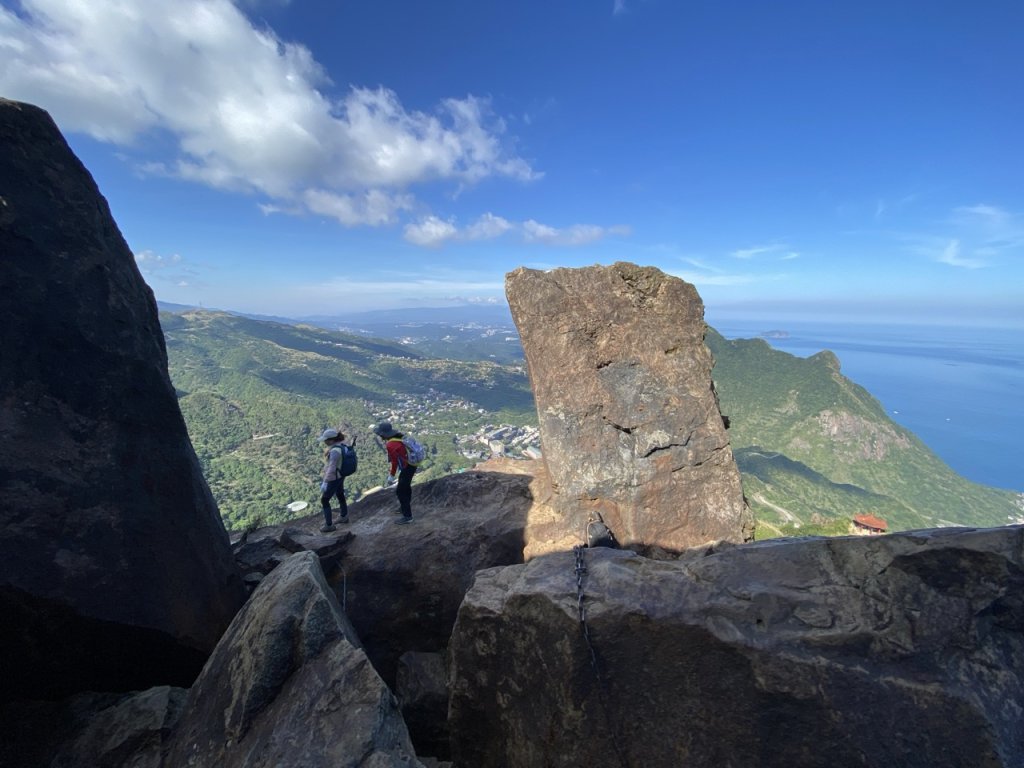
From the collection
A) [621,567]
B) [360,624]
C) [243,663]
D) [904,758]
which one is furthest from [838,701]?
[360,624]

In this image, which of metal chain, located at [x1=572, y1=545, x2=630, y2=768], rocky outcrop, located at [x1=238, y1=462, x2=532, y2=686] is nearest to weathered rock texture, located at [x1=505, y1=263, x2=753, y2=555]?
rocky outcrop, located at [x1=238, y1=462, x2=532, y2=686]

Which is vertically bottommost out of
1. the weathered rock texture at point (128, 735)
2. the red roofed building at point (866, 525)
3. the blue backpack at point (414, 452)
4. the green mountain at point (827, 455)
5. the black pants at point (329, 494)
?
the green mountain at point (827, 455)

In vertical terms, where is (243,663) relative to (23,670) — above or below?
above

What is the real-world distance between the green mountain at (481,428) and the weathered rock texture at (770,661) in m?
40.3

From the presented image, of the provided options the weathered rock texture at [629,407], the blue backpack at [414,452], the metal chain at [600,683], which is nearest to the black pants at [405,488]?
the blue backpack at [414,452]

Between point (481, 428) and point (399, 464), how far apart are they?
339 ft

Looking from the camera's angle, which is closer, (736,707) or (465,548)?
(736,707)

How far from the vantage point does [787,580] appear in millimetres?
5992

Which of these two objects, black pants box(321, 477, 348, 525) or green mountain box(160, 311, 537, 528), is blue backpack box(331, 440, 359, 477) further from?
green mountain box(160, 311, 537, 528)

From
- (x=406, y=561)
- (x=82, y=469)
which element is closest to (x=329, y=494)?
(x=406, y=561)

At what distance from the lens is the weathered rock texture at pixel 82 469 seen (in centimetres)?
615

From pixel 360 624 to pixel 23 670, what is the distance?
17.8 ft

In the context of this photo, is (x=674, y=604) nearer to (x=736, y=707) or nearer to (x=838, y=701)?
(x=736, y=707)

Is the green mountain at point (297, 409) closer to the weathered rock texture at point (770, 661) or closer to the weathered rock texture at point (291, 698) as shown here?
the weathered rock texture at point (291, 698)
